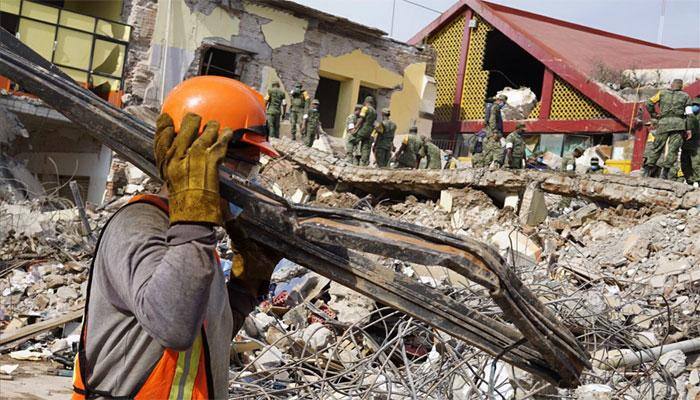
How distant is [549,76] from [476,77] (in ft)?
10.7

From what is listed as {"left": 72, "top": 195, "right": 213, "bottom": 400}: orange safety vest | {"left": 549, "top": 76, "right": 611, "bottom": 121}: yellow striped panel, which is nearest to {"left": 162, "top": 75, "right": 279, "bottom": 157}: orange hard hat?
{"left": 72, "top": 195, "right": 213, "bottom": 400}: orange safety vest

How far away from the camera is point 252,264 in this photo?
7.41 ft

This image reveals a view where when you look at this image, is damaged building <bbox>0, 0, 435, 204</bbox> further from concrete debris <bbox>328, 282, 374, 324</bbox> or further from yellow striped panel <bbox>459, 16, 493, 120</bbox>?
concrete debris <bbox>328, 282, 374, 324</bbox>

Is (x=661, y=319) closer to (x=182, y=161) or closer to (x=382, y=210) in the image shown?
(x=182, y=161)

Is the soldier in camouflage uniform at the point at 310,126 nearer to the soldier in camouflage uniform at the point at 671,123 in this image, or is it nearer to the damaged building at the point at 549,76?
the damaged building at the point at 549,76

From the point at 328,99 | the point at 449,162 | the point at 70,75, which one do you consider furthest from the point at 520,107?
the point at 70,75

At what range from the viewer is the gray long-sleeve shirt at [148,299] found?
1649mm

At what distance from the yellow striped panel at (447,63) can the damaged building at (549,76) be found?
0.03 m

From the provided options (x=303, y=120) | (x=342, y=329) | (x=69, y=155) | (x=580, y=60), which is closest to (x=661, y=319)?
(x=342, y=329)

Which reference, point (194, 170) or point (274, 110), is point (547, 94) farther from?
point (194, 170)

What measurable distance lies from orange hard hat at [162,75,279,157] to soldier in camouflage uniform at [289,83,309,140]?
16.0 metres

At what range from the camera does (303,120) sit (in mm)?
17922

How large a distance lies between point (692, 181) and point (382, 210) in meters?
5.19

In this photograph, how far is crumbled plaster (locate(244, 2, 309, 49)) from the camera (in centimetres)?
2019
